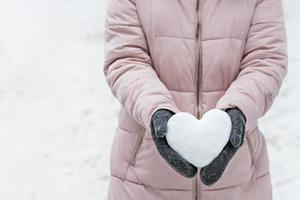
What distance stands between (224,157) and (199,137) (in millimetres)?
65

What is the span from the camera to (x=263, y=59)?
1638 mm

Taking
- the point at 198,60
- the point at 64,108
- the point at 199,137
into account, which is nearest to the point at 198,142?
the point at 199,137

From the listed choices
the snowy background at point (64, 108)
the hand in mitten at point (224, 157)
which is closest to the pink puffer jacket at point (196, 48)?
the hand in mitten at point (224, 157)

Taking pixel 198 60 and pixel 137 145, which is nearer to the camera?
pixel 198 60

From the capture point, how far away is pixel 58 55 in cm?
431

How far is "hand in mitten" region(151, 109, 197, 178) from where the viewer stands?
1.46 meters

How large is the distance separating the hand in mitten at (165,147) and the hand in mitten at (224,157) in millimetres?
28

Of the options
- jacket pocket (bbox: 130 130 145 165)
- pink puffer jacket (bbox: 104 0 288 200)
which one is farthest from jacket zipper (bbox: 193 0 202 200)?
jacket pocket (bbox: 130 130 145 165)

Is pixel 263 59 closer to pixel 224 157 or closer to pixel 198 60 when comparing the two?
pixel 198 60

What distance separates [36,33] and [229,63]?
9.94 ft

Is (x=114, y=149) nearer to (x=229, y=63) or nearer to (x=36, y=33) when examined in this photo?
(x=229, y=63)

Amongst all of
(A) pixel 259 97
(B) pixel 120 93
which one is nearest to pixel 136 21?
(B) pixel 120 93

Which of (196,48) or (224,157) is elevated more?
(196,48)

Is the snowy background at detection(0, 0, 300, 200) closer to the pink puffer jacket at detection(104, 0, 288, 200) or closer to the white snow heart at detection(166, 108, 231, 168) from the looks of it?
the pink puffer jacket at detection(104, 0, 288, 200)
